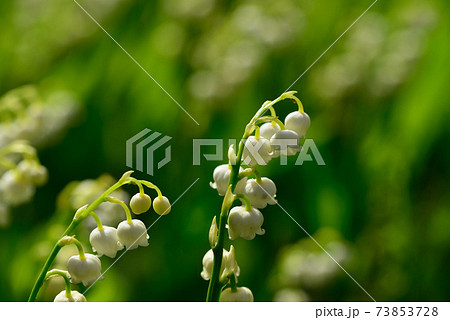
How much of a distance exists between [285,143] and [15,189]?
2.10ft

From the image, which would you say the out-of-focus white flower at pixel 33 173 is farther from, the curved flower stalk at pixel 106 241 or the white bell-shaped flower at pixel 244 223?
the white bell-shaped flower at pixel 244 223

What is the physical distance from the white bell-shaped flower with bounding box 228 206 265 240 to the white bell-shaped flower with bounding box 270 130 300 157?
0.25 ft

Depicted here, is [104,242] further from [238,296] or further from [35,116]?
[35,116]

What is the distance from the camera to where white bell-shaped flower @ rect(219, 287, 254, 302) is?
2.24 ft

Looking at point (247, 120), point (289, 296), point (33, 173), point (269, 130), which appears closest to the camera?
point (269, 130)

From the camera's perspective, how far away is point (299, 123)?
2.53 feet

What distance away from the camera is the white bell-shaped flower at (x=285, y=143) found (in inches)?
28.3

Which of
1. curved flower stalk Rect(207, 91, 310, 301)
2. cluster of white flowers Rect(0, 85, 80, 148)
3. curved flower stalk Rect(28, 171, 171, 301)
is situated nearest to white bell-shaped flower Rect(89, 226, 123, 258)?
curved flower stalk Rect(28, 171, 171, 301)

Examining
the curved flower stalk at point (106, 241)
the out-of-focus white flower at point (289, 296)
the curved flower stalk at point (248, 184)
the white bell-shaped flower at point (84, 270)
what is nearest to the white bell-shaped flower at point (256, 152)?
the curved flower stalk at point (248, 184)

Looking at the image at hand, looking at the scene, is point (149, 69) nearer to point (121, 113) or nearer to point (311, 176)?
point (121, 113)

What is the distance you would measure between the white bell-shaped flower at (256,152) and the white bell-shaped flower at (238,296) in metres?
0.14

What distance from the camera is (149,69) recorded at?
82.1 inches

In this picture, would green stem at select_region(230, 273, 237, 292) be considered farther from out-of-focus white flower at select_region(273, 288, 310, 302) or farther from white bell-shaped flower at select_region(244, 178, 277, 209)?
out-of-focus white flower at select_region(273, 288, 310, 302)

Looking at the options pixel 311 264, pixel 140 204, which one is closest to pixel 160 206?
pixel 140 204
